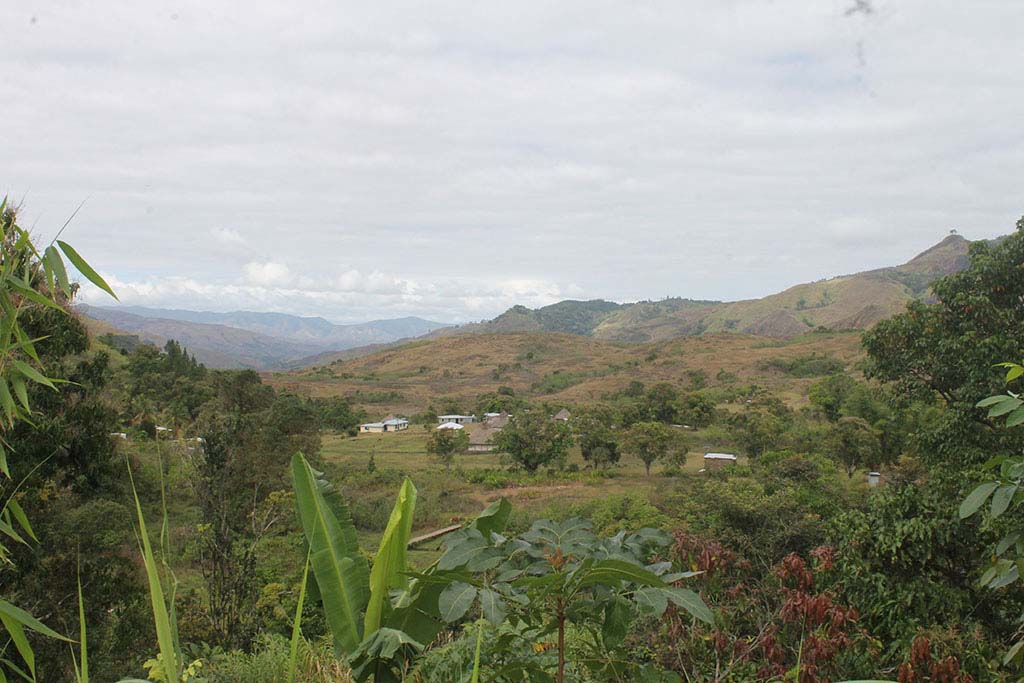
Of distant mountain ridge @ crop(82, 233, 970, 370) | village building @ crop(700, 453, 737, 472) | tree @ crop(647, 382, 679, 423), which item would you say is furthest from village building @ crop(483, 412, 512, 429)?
distant mountain ridge @ crop(82, 233, 970, 370)

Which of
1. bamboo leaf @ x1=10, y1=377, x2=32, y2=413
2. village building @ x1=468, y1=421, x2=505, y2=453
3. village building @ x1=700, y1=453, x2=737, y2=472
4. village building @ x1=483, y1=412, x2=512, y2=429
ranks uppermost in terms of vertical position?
bamboo leaf @ x1=10, y1=377, x2=32, y2=413

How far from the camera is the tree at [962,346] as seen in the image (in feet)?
24.2

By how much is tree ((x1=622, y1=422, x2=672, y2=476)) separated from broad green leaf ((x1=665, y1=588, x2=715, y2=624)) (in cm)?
2388

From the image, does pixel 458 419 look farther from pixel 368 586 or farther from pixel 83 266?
pixel 83 266

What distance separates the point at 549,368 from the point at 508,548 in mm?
76965

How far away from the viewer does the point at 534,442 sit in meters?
25.7

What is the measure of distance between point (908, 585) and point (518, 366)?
74989mm

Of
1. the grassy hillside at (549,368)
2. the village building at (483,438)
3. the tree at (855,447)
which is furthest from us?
the grassy hillside at (549,368)

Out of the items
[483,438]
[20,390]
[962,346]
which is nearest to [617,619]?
[20,390]

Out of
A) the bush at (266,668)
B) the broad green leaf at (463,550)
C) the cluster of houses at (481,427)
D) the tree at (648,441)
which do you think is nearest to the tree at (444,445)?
the cluster of houses at (481,427)

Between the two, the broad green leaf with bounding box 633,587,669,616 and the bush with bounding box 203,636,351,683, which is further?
the bush with bounding box 203,636,351,683

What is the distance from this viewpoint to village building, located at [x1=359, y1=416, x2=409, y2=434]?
1734 inches

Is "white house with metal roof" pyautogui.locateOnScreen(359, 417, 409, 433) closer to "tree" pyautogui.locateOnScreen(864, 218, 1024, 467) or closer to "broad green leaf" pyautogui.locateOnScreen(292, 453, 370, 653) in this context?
"tree" pyautogui.locateOnScreen(864, 218, 1024, 467)

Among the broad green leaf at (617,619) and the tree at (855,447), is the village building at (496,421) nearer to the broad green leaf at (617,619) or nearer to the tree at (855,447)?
the tree at (855,447)
